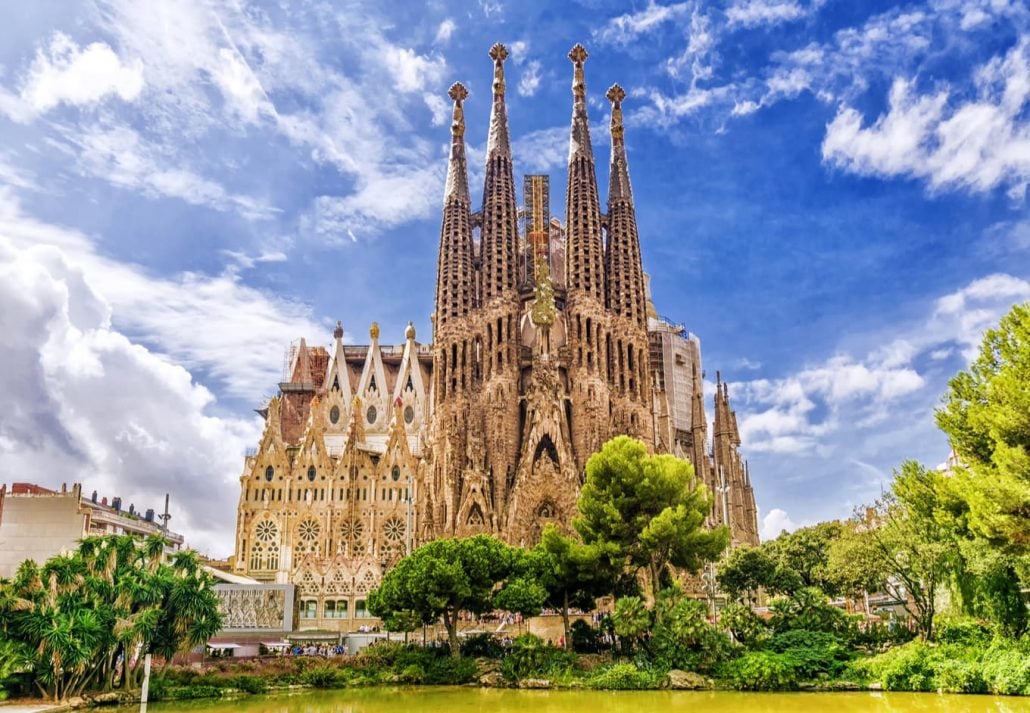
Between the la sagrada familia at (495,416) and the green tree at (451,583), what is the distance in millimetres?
16883

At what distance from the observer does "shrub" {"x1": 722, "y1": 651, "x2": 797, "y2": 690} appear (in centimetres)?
2772

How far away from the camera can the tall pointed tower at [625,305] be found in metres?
56.8

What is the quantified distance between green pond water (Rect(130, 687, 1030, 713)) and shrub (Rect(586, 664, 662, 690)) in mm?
653

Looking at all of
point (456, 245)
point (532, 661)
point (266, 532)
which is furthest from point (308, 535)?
point (532, 661)

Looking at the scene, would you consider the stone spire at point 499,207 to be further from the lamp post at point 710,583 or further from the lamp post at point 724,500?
the lamp post at point 710,583

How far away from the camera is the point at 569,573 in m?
34.5

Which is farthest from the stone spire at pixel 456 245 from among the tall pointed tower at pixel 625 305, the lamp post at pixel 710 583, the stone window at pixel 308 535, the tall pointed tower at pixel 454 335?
the lamp post at pixel 710 583

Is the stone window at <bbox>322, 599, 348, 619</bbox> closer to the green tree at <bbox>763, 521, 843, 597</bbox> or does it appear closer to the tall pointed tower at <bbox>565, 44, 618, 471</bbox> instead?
the tall pointed tower at <bbox>565, 44, 618, 471</bbox>

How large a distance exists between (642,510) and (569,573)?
411 centimetres

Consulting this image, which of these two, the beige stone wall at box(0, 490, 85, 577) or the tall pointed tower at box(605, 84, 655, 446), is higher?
the tall pointed tower at box(605, 84, 655, 446)

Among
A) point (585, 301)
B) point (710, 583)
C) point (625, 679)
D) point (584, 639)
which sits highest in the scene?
point (585, 301)

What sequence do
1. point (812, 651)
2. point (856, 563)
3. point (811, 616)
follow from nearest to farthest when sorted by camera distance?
point (812, 651), point (811, 616), point (856, 563)

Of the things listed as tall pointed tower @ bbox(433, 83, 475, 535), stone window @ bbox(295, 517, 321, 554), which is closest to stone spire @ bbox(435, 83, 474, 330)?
tall pointed tower @ bbox(433, 83, 475, 535)

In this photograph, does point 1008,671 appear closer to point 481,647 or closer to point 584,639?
point 584,639
